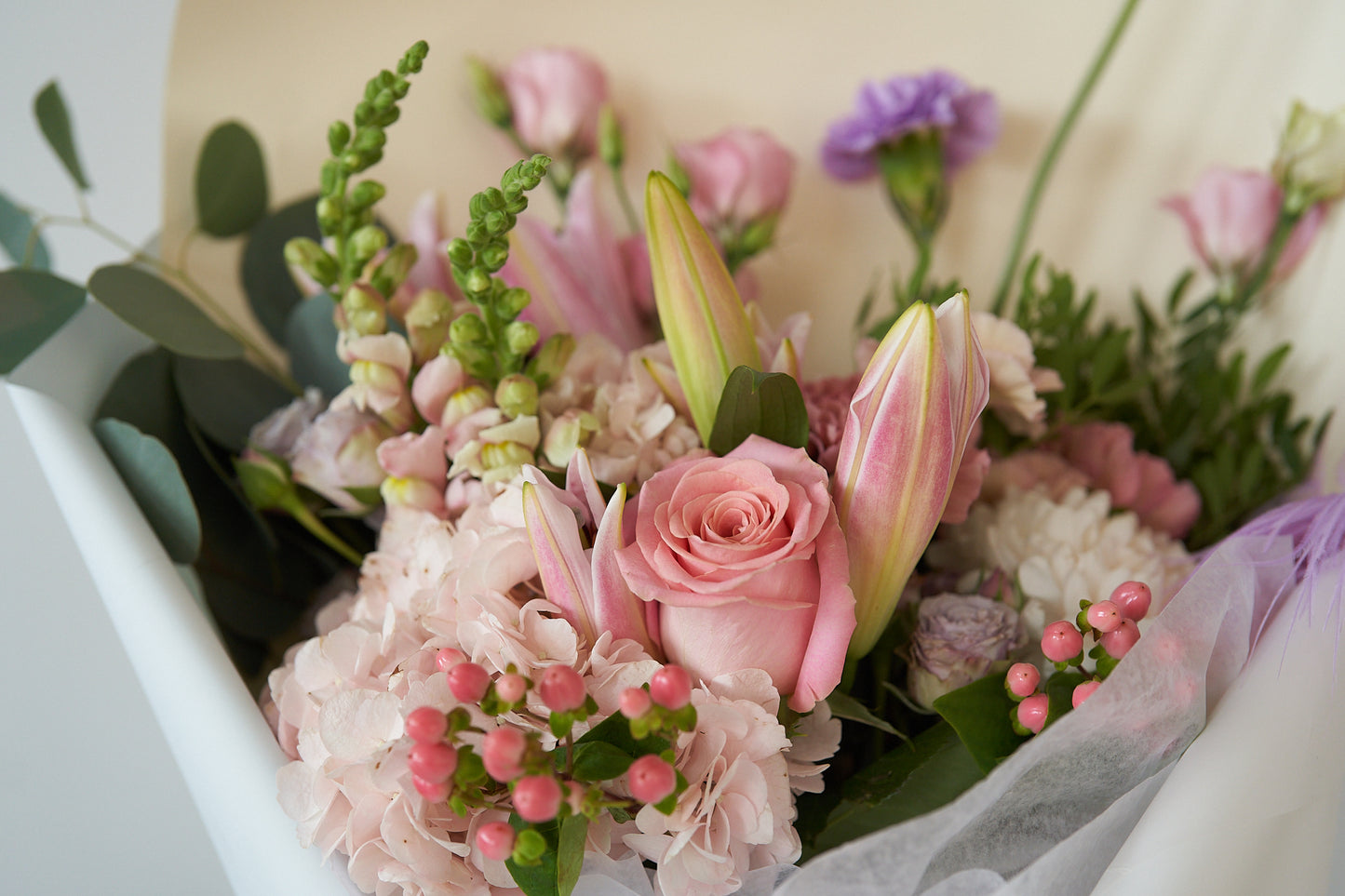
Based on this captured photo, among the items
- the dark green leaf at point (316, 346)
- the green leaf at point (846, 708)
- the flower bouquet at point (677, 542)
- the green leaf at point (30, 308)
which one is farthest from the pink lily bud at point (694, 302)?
the green leaf at point (30, 308)

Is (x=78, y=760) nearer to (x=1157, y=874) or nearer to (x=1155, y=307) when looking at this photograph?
(x=1157, y=874)

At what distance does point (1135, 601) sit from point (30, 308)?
584 mm

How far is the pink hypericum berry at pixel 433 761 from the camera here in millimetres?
299

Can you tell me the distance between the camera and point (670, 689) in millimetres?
303

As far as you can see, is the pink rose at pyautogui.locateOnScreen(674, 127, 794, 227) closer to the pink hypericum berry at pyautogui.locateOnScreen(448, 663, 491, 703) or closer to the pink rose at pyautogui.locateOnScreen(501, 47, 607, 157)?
the pink rose at pyautogui.locateOnScreen(501, 47, 607, 157)

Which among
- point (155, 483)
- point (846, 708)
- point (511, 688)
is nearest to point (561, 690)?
point (511, 688)

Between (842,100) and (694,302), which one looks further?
(842,100)

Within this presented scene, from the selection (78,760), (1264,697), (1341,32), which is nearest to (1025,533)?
(1264,697)

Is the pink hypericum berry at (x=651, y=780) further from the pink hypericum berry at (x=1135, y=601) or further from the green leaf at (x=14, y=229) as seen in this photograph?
the green leaf at (x=14, y=229)

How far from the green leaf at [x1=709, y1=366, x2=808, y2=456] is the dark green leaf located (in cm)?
27

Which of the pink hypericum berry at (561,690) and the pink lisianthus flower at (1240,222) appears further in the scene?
the pink lisianthus flower at (1240,222)

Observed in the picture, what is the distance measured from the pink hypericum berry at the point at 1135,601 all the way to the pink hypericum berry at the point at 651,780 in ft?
0.69

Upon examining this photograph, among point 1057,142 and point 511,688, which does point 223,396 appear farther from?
point 1057,142

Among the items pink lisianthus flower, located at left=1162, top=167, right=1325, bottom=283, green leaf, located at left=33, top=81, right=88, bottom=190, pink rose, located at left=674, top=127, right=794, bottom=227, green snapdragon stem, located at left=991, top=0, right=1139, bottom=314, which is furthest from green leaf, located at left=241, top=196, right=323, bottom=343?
pink lisianthus flower, located at left=1162, top=167, right=1325, bottom=283
